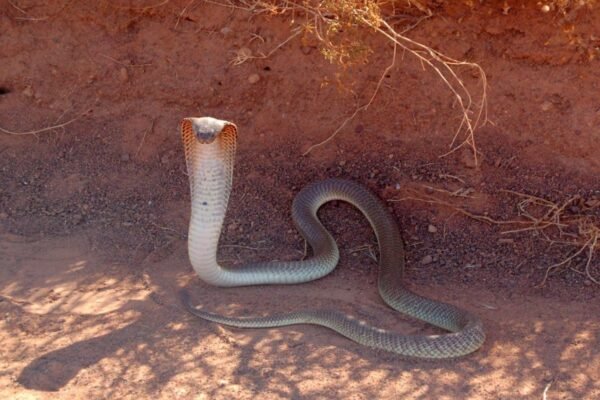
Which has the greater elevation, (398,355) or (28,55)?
(28,55)

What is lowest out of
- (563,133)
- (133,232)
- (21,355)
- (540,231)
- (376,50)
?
(21,355)

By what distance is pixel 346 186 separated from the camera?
6719 millimetres

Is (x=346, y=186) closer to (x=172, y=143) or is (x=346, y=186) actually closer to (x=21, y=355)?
(x=172, y=143)

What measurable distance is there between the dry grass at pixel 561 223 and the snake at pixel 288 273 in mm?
917

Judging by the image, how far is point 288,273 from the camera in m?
5.86

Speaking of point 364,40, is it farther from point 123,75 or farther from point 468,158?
point 123,75

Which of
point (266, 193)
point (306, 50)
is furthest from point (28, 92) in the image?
point (306, 50)

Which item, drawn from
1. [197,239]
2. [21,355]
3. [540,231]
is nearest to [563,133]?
[540,231]

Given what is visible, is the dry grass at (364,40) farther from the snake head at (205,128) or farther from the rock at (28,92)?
the rock at (28,92)

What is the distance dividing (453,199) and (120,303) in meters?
2.86

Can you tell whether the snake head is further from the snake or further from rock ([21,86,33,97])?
rock ([21,86,33,97])

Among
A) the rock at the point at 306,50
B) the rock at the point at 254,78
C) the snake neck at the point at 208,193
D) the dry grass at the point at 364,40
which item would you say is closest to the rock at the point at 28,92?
the dry grass at the point at 364,40

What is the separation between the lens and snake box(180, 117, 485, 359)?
4844 mm

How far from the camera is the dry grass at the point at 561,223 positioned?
5.75 metres
